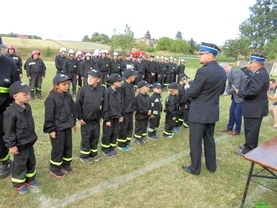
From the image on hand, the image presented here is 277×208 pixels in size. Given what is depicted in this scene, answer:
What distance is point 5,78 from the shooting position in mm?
3420

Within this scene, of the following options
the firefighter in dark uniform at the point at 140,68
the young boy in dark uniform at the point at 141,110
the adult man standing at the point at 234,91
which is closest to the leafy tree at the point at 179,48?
the firefighter in dark uniform at the point at 140,68

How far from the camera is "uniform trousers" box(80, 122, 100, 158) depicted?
424 cm

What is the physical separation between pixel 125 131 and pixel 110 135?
430mm

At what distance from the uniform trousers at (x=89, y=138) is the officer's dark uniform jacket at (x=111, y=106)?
262mm

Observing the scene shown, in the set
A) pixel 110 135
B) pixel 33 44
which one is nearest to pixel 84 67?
pixel 110 135

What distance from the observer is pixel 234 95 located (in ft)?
20.9

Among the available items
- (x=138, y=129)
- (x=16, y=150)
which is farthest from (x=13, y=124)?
(x=138, y=129)

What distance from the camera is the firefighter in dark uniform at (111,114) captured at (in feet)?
14.7

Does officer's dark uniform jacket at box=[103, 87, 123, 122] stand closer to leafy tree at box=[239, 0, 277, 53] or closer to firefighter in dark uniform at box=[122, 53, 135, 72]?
firefighter in dark uniform at box=[122, 53, 135, 72]

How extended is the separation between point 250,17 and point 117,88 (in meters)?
59.4

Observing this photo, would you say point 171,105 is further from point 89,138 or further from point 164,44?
point 164,44

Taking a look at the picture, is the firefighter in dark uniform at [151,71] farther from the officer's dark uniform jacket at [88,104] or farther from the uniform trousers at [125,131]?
the officer's dark uniform jacket at [88,104]

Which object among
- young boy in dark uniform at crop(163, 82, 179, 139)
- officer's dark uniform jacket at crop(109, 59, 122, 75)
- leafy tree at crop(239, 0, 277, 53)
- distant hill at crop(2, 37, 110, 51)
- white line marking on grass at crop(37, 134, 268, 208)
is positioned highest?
leafy tree at crop(239, 0, 277, 53)

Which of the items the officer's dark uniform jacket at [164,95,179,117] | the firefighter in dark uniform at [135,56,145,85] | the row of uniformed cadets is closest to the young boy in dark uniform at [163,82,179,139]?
the officer's dark uniform jacket at [164,95,179,117]
